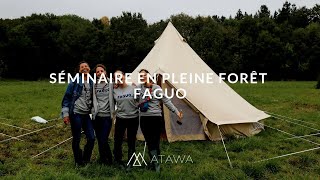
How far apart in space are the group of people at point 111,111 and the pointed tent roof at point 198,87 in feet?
7.70

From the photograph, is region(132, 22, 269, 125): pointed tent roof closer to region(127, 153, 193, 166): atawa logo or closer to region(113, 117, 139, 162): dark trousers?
region(127, 153, 193, 166): atawa logo

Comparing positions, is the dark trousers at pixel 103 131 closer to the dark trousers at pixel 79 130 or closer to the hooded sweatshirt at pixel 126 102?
the dark trousers at pixel 79 130

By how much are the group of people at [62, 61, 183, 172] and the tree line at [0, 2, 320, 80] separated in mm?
31045

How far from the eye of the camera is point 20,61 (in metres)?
37.3

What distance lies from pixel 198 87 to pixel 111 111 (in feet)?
10.7

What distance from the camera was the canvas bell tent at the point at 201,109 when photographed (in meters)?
8.09

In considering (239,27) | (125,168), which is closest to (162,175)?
(125,168)

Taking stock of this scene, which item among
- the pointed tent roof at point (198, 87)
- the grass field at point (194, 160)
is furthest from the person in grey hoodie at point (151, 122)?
the pointed tent roof at point (198, 87)

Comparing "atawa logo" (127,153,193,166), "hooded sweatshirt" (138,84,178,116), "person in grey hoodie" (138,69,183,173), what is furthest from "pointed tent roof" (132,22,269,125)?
"person in grey hoodie" (138,69,183,173)

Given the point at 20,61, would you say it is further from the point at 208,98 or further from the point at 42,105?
the point at 208,98

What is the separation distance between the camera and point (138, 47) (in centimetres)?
3694

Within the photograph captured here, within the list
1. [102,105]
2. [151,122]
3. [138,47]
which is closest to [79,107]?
[102,105]

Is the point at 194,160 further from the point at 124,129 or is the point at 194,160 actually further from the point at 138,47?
the point at 138,47

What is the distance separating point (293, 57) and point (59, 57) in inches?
941
